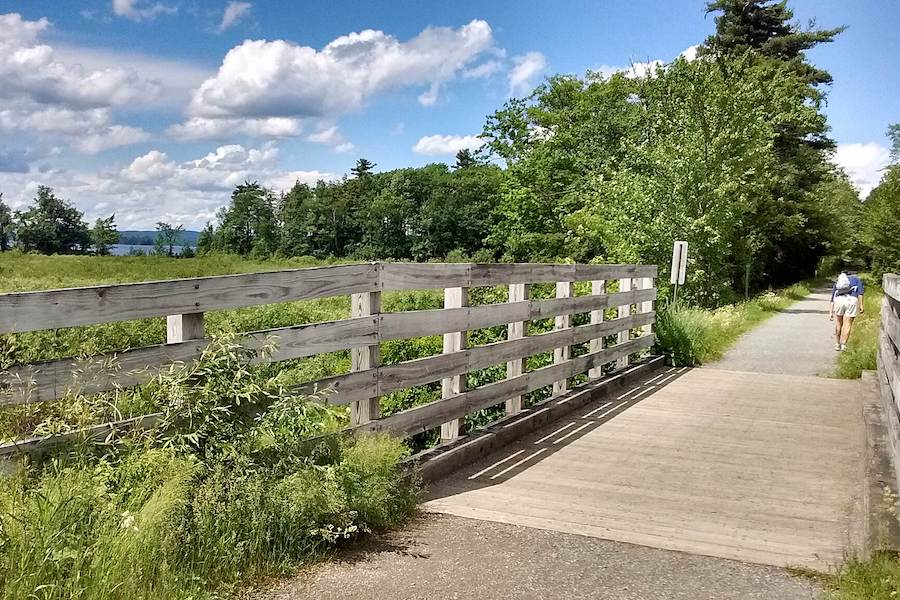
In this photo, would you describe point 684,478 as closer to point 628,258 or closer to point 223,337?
point 223,337

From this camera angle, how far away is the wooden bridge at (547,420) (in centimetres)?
344

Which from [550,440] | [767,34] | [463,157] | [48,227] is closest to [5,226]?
[48,227]

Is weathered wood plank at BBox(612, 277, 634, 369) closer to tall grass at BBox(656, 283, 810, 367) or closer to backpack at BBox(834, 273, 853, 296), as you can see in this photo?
tall grass at BBox(656, 283, 810, 367)

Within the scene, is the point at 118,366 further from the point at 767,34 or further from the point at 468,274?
the point at 767,34

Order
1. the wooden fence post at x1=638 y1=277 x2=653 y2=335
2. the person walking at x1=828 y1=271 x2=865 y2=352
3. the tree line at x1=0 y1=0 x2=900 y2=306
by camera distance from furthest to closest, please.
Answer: the tree line at x1=0 y1=0 x2=900 y2=306 < the person walking at x1=828 y1=271 x2=865 y2=352 < the wooden fence post at x1=638 y1=277 x2=653 y2=335

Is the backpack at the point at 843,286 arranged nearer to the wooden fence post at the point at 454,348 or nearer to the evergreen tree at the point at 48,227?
the wooden fence post at the point at 454,348

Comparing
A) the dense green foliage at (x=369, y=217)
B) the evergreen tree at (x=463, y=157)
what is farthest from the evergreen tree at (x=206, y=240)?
the evergreen tree at (x=463, y=157)

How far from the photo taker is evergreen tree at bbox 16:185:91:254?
98688mm

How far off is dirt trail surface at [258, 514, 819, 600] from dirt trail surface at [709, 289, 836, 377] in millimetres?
9154

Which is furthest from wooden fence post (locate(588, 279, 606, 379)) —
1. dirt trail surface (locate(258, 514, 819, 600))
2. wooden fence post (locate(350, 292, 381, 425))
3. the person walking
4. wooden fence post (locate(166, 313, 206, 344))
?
the person walking

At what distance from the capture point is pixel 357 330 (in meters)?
4.69

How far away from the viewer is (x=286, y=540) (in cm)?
352

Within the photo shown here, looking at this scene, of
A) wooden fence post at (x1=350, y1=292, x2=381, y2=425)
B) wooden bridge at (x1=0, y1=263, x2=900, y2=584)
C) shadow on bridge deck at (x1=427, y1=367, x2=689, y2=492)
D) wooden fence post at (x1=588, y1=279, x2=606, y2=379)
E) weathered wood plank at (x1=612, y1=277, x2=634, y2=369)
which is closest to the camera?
wooden bridge at (x1=0, y1=263, x2=900, y2=584)

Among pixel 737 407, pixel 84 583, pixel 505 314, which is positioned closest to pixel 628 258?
pixel 737 407
